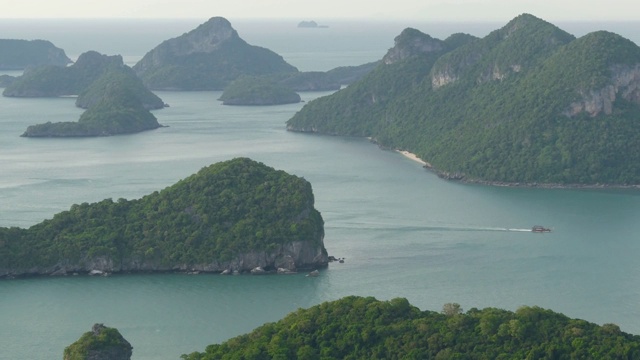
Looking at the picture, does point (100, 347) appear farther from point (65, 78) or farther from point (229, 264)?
point (65, 78)

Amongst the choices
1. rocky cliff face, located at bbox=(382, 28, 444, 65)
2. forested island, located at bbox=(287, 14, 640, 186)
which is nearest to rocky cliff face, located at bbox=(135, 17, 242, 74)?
rocky cliff face, located at bbox=(382, 28, 444, 65)

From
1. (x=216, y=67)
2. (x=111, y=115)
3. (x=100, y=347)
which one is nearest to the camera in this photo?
(x=100, y=347)

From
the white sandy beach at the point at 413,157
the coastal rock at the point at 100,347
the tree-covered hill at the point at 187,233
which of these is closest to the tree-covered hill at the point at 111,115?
the white sandy beach at the point at 413,157

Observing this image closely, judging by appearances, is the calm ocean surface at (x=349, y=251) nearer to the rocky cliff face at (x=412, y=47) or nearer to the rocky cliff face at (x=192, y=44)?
the rocky cliff face at (x=412, y=47)

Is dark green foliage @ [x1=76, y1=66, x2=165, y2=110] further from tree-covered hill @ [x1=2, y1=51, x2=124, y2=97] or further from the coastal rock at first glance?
the coastal rock

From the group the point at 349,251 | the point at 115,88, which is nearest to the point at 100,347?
the point at 349,251

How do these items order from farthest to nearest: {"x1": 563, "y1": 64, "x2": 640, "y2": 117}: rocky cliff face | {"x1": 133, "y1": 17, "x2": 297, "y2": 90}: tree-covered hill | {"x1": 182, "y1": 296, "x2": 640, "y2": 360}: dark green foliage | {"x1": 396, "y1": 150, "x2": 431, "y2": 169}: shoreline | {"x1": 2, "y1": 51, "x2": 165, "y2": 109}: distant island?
{"x1": 133, "y1": 17, "x2": 297, "y2": 90}: tree-covered hill < {"x1": 2, "y1": 51, "x2": 165, "y2": 109}: distant island < {"x1": 396, "y1": 150, "x2": 431, "y2": 169}: shoreline < {"x1": 563, "y1": 64, "x2": 640, "y2": 117}: rocky cliff face < {"x1": 182, "y1": 296, "x2": 640, "y2": 360}: dark green foliage
